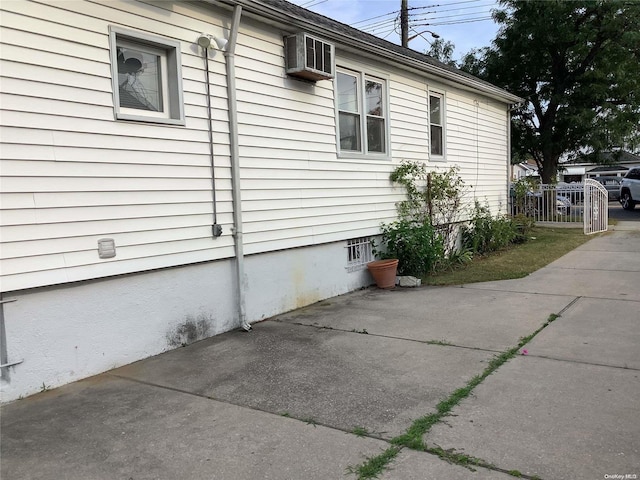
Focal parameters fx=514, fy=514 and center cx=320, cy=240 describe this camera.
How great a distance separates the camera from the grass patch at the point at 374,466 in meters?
2.72

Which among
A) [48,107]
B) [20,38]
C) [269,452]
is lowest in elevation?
[269,452]

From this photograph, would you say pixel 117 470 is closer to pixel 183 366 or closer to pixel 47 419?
pixel 47 419

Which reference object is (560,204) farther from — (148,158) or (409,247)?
(148,158)

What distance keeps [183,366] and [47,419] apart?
3.99 ft

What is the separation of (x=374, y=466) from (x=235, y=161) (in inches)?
144

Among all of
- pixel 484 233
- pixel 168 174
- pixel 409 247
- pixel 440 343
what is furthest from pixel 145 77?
pixel 484 233

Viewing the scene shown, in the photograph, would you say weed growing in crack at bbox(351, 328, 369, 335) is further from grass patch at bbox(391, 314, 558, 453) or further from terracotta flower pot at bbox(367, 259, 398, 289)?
terracotta flower pot at bbox(367, 259, 398, 289)

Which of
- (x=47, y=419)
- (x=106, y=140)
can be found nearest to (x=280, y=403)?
(x=47, y=419)

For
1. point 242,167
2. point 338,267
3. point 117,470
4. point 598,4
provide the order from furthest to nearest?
point 598,4 → point 338,267 → point 242,167 → point 117,470

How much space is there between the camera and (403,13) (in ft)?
61.6

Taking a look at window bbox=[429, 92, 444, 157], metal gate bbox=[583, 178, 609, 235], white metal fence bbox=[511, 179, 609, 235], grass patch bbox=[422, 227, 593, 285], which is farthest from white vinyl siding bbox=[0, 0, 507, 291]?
white metal fence bbox=[511, 179, 609, 235]

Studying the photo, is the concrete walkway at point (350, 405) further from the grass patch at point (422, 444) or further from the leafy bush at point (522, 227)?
the leafy bush at point (522, 227)

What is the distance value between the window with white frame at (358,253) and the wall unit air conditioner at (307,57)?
246 cm

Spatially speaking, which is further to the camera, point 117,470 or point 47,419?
point 47,419
